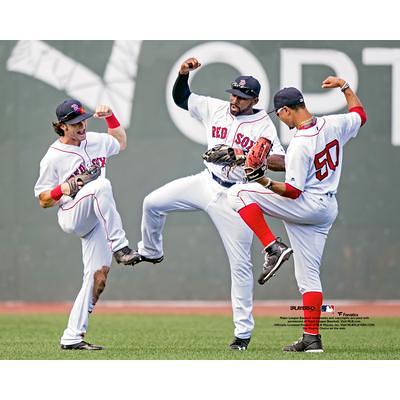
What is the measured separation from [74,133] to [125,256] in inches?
35.6

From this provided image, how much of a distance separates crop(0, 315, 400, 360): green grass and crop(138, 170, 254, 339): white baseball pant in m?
0.32

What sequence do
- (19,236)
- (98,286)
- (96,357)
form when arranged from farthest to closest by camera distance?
(19,236) < (98,286) < (96,357)

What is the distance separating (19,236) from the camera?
1088 centimetres

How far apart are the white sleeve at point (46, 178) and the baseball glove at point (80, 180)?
143mm

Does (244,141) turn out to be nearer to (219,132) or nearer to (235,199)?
(219,132)

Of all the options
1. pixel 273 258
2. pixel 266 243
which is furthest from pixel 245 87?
pixel 273 258

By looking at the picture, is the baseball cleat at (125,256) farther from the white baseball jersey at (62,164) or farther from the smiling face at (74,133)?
the smiling face at (74,133)

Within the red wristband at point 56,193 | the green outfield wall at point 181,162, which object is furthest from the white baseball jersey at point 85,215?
the green outfield wall at point 181,162

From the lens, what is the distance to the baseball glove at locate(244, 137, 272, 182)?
5.88 metres

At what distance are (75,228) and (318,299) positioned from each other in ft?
5.42

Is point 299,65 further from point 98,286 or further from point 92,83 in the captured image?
point 98,286

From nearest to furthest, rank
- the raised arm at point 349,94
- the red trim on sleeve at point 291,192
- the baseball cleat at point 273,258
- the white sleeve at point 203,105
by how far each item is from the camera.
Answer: the baseball cleat at point 273,258, the red trim on sleeve at point 291,192, the raised arm at point 349,94, the white sleeve at point 203,105

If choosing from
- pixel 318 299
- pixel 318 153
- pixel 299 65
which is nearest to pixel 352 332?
pixel 318 299

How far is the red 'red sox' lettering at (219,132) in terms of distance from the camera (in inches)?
255
